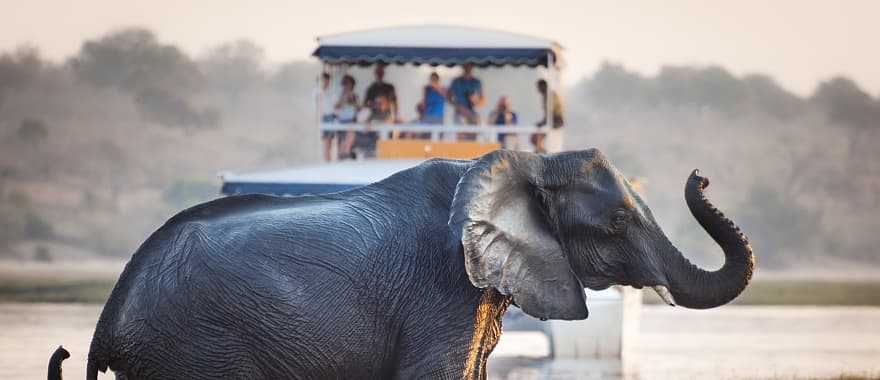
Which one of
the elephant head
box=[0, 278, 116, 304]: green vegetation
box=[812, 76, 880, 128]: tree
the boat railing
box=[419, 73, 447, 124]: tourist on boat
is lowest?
box=[0, 278, 116, 304]: green vegetation

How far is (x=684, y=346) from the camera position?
20578 mm

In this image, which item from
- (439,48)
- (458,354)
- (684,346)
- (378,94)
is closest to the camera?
(458,354)

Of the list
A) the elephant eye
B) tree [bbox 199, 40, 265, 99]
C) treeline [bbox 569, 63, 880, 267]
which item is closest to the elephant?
the elephant eye

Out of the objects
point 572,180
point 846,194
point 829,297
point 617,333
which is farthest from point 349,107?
point 846,194

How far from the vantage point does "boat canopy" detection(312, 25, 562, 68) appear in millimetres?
17781

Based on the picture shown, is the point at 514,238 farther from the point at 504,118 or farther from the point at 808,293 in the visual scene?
the point at 808,293

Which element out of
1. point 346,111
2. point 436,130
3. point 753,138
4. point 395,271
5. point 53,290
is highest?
point 395,271

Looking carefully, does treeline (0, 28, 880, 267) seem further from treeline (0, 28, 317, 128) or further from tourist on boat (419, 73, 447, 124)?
tourist on boat (419, 73, 447, 124)

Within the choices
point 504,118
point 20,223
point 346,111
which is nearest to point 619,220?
point 504,118

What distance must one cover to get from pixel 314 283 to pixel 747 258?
1.81 meters

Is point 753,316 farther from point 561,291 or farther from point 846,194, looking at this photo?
point 846,194

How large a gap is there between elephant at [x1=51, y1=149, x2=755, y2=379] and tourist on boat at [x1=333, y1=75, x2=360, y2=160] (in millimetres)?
10090

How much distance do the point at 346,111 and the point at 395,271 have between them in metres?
10.7

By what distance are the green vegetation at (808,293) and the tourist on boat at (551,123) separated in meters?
11.7
